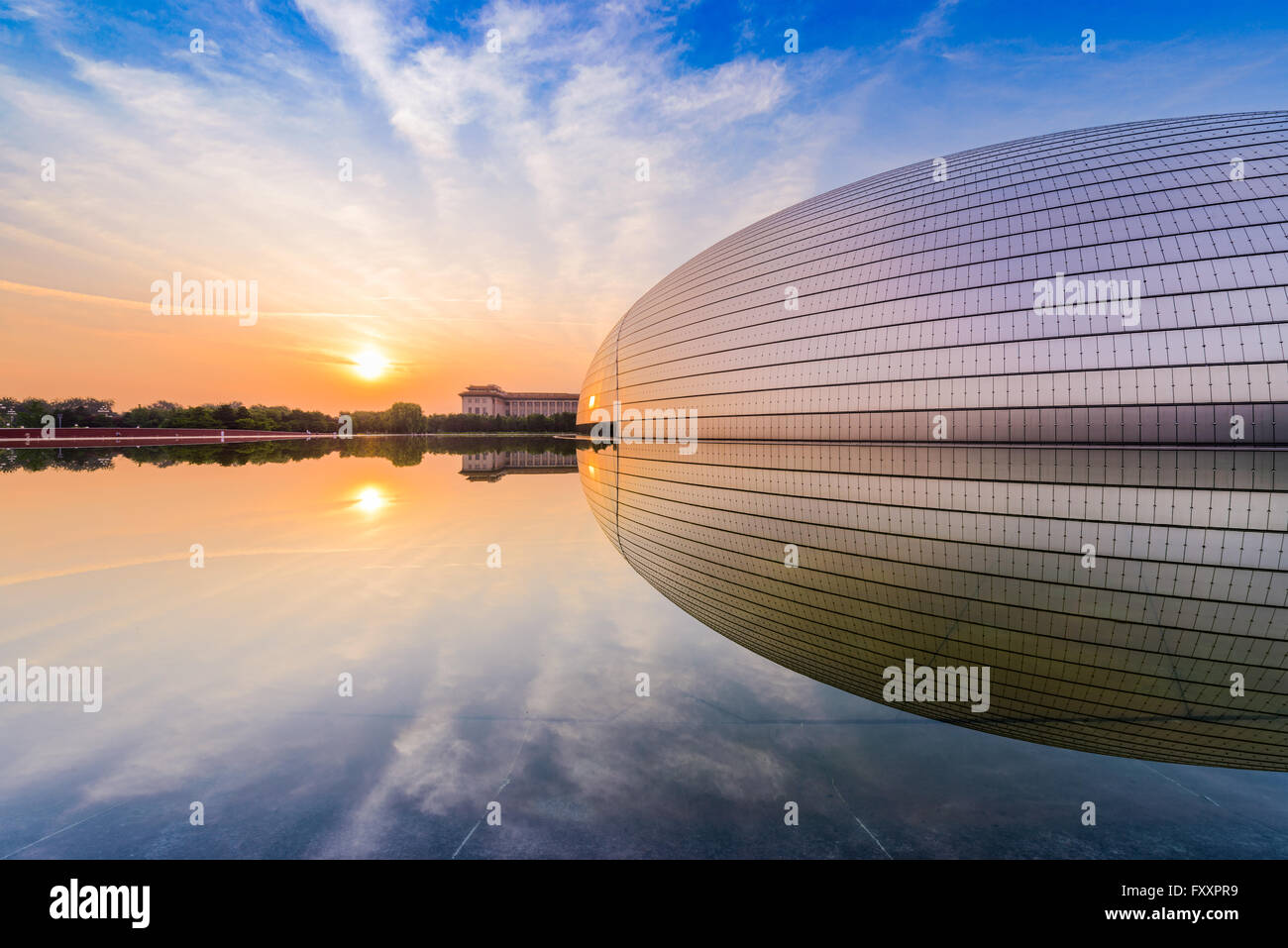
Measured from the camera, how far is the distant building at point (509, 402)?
141250 mm

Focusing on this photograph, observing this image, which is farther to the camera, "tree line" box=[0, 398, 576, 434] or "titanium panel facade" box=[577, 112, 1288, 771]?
"tree line" box=[0, 398, 576, 434]

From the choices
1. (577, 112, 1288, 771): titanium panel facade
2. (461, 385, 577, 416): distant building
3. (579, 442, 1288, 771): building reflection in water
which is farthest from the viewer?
(461, 385, 577, 416): distant building

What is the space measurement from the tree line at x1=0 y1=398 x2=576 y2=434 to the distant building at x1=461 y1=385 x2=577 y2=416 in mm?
23542

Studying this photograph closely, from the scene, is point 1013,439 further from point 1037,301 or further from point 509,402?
point 509,402

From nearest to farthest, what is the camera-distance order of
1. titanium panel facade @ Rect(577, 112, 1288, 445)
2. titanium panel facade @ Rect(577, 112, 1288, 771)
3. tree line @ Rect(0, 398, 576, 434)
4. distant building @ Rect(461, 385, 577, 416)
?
titanium panel facade @ Rect(577, 112, 1288, 771)
titanium panel facade @ Rect(577, 112, 1288, 445)
tree line @ Rect(0, 398, 576, 434)
distant building @ Rect(461, 385, 577, 416)

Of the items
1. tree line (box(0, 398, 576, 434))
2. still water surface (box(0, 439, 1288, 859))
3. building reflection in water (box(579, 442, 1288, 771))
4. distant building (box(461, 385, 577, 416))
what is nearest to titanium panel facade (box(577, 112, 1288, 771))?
building reflection in water (box(579, 442, 1288, 771))

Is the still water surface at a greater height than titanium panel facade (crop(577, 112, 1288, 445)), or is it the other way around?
titanium panel facade (crop(577, 112, 1288, 445))

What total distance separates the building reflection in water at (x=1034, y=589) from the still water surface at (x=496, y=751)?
487mm

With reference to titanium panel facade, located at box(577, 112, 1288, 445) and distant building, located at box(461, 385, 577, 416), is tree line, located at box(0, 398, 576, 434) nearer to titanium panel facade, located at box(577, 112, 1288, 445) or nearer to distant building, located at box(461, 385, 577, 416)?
distant building, located at box(461, 385, 577, 416)

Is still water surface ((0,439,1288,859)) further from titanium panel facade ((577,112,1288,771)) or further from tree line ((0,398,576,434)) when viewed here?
tree line ((0,398,576,434))

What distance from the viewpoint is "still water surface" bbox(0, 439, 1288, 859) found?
7.84 ft
